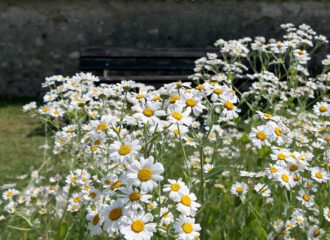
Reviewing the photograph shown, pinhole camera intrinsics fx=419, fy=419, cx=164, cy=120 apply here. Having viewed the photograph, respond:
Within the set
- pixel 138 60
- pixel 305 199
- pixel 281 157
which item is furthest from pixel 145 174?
pixel 138 60

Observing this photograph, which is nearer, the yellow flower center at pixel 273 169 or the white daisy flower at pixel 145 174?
the white daisy flower at pixel 145 174

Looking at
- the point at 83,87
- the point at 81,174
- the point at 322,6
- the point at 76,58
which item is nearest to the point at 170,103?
the point at 81,174

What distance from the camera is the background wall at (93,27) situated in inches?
250

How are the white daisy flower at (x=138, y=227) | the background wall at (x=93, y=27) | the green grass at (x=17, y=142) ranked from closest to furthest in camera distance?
the white daisy flower at (x=138, y=227)
the green grass at (x=17, y=142)
the background wall at (x=93, y=27)

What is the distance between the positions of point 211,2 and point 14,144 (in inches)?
154

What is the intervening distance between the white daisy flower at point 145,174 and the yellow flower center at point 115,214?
90mm

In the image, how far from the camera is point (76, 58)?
→ 6512mm

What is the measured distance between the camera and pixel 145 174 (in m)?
1.16

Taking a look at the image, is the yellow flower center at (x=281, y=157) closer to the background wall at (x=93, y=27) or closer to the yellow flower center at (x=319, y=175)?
the yellow flower center at (x=319, y=175)

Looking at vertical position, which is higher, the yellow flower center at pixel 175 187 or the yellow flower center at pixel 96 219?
the yellow flower center at pixel 175 187

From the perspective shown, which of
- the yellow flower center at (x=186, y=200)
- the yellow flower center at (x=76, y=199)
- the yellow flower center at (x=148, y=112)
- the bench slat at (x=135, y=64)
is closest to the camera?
the yellow flower center at (x=186, y=200)

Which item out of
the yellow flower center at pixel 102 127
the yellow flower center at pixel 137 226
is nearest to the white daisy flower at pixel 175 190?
the yellow flower center at pixel 137 226

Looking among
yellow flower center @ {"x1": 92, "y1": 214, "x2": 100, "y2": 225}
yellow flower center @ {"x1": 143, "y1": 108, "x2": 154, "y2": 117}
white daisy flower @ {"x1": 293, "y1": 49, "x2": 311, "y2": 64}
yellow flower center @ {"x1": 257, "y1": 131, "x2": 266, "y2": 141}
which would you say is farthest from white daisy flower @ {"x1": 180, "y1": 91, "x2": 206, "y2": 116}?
white daisy flower @ {"x1": 293, "y1": 49, "x2": 311, "y2": 64}

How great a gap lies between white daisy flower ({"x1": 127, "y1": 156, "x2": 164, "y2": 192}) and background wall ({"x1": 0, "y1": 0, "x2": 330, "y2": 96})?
558 cm
